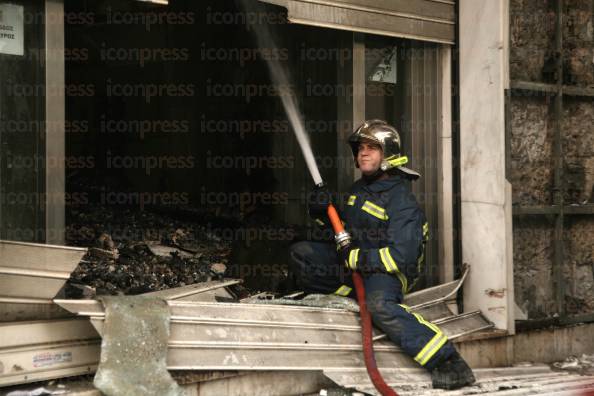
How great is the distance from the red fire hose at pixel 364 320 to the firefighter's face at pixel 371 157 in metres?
0.39

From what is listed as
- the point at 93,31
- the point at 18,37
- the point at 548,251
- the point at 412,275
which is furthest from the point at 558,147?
the point at 93,31

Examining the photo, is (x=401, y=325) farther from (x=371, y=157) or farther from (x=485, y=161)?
(x=485, y=161)

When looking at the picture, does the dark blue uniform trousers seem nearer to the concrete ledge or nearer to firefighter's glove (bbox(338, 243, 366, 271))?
firefighter's glove (bbox(338, 243, 366, 271))

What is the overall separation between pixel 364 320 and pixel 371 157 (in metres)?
1.18

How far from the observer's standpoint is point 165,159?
1044cm

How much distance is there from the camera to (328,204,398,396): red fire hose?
457 centimetres

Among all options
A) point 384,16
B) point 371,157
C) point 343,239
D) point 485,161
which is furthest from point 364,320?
point 384,16

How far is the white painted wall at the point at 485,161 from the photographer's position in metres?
5.75

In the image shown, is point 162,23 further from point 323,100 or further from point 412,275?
point 412,275

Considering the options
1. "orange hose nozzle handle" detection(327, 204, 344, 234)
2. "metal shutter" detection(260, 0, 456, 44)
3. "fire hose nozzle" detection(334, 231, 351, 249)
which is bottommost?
"fire hose nozzle" detection(334, 231, 351, 249)

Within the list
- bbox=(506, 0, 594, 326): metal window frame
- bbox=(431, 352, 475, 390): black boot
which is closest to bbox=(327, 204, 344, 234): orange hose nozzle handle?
bbox=(431, 352, 475, 390): black boot

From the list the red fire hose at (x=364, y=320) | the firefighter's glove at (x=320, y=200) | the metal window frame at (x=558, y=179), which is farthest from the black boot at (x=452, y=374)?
the metal window frame at (x=558, y=179)

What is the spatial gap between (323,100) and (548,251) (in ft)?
8.77

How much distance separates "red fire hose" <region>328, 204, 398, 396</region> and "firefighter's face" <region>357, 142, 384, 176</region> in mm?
385
